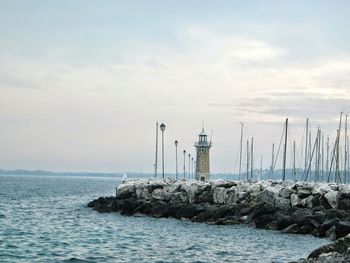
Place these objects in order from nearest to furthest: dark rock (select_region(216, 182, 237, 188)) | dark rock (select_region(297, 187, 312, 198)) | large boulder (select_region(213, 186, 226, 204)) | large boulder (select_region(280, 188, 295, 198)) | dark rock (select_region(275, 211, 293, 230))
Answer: dark rock (select_region(275, 211, 293, 230))
dark rock (select_region(297, 187, 312, 198))
large boulder (select_region(280, 188, 295, 198))
large boulder (select_region(213, 186, 226, 204))
dark rock (select_region(216, 182, 237, 188))

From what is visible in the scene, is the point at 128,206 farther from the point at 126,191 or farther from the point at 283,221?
the point at 283,221

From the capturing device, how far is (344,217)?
30.7 metres

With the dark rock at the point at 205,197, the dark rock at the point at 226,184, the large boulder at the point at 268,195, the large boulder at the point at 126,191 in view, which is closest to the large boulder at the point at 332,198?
the large boulder at the point at 268,195

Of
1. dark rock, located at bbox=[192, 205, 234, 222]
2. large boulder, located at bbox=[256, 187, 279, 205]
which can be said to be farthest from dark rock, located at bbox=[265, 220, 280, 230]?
large boulder, located at bbox=[256, 187, 279, 205]

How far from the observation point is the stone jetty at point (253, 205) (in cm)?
3038

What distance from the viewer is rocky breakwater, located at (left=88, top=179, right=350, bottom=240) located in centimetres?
3040

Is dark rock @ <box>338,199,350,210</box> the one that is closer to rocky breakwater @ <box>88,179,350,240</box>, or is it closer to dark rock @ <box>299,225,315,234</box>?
rocky breakwater @ <box>88,179,350,240</box>

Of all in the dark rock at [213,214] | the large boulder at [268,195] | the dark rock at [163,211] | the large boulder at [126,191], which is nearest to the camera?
the dark rock at [213,214]

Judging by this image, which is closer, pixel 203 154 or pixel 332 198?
pixel 332 198

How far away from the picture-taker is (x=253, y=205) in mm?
38250

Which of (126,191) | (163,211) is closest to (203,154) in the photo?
(126,191)

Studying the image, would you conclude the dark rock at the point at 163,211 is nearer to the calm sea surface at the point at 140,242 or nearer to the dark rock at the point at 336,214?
the calm sea surface at the point at 140,242

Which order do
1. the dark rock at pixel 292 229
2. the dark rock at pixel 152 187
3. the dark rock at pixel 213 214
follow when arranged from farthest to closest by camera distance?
the dark rock at pixel 152 187, the dark rock at pixel 213 214, the dark rock at pixel 292 229

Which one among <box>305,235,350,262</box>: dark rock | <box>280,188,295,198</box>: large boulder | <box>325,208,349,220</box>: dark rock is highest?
<box>305,235,350,262</box>: dark rock
